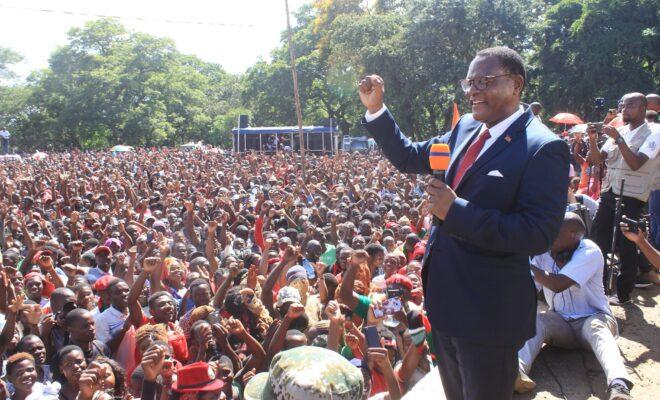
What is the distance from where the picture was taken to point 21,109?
41438 mm

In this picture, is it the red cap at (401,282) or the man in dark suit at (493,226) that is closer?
the man in dark suit at (493,226)

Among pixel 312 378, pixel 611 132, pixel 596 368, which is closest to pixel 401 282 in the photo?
pixel 596 368

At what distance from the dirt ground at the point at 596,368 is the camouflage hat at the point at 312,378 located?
1671 mm

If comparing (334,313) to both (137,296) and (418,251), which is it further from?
(418,251)

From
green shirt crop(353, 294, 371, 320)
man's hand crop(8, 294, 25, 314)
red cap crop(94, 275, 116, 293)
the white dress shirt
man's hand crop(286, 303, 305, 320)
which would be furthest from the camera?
red cap crop(94, 275, 116, 293)

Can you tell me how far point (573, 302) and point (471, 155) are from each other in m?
1.93

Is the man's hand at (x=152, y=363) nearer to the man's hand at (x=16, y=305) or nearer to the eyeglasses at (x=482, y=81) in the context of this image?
the man's hand at (x=16, y=305)

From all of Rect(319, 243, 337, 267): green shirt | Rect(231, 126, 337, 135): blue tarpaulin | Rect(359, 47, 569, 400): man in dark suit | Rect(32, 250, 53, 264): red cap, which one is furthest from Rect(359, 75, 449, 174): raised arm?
Rect(231, 126, 337, 135): blue tarpaulin

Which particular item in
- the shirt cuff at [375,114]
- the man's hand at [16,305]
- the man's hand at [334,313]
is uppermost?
the shirt cuff at [375,114]

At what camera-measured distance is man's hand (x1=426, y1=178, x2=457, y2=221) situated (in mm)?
1680

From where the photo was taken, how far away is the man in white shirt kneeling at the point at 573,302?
313cm

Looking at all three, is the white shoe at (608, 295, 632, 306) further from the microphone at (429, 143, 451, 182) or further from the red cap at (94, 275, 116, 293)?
the red cap at (94, 275, 116, 293)

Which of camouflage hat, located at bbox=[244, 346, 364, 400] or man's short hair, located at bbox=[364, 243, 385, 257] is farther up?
camouflage hat, located at bbox=[244, 346, 364, 400]

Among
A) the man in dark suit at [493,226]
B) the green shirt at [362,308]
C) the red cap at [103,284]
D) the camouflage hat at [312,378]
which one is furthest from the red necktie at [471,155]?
the red cap at [103,284]
